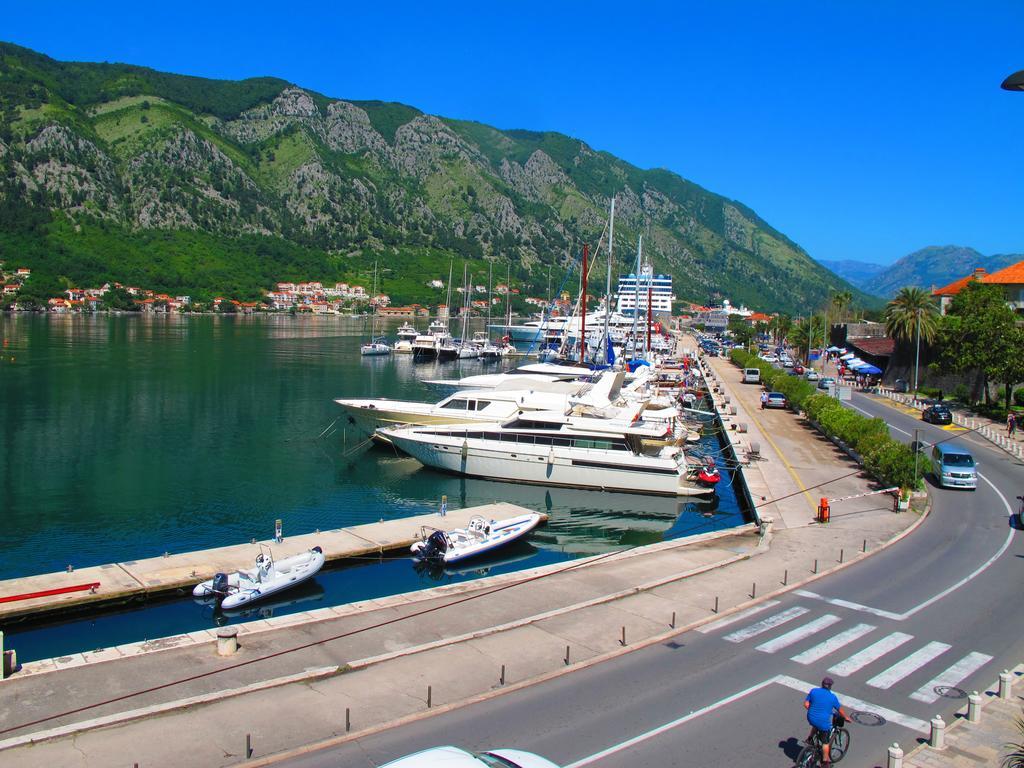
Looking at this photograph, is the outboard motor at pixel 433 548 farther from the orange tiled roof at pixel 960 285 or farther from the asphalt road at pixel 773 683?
the orange tiled roof at pixel 960 285

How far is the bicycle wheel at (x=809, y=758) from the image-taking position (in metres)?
11.4

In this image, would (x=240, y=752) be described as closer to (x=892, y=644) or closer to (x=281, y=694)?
(x=281, y=694)

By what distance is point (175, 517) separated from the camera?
3391 centimetres

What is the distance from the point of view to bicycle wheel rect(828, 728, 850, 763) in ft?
38.9

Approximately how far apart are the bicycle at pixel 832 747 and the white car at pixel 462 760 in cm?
445

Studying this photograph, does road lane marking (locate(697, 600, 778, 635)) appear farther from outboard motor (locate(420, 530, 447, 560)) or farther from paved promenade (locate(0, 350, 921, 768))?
outboard motor (locate(420, 530, 447, 560))

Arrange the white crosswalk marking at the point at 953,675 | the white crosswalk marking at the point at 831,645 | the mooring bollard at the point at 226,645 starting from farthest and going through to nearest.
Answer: the mooring bollard at the point at 226,645, the white crosswalk marking at the point at 831,645, the white crosswalk marking at the point at 953,675

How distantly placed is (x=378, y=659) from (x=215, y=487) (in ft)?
85.9

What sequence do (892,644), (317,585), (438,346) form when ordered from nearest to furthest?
1. (892,644)
2. (317,585)
3. (438,346)

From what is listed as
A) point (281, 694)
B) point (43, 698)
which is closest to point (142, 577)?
point (43, 698)

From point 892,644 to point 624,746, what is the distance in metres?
7.51

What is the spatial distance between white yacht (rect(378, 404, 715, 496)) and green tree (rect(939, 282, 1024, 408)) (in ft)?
83.6

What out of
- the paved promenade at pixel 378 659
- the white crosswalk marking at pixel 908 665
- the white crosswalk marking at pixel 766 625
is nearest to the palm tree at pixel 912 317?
the paved promenade at pixel 378 659

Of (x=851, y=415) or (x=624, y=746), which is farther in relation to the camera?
(x=851, y=415)
